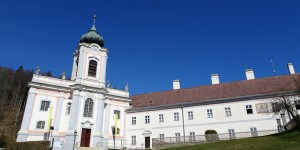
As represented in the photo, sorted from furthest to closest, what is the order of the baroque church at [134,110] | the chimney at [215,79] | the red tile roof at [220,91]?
the chimney at [215,79] → the red tile roof at [220,91] → the baroque church at [134,110]

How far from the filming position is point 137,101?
39750 mm

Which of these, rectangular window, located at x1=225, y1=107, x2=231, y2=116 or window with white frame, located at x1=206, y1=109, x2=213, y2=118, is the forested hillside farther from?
rectangular window, located at x1=225, y1=107, x2=231, y2=116

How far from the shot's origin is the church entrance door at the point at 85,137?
2943 cm

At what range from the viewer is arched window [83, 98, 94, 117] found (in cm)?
3073

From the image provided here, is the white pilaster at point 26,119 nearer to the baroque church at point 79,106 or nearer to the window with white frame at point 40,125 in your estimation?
the baroque church at point 79,106

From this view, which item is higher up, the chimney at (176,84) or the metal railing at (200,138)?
the chimney at (176,84)

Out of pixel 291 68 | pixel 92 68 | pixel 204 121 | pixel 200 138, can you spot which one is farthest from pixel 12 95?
pixel 291 68

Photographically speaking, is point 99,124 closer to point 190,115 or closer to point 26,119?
point 26,119

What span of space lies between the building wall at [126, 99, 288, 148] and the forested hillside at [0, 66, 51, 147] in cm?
2377

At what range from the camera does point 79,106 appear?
3008cm

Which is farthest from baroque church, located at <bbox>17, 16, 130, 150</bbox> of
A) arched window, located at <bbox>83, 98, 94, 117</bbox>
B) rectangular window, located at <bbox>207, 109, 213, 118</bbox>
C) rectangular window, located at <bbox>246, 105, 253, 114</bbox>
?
rectangular window, located at <bbox>246, 105, 253, 114</bbox>

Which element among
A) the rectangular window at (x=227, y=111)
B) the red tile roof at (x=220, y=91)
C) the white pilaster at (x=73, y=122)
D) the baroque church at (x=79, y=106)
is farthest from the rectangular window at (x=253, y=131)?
the white pilaster at (x=73, y=122)

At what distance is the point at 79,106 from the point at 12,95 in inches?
1395

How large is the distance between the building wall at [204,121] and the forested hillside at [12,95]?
78.0 feet
